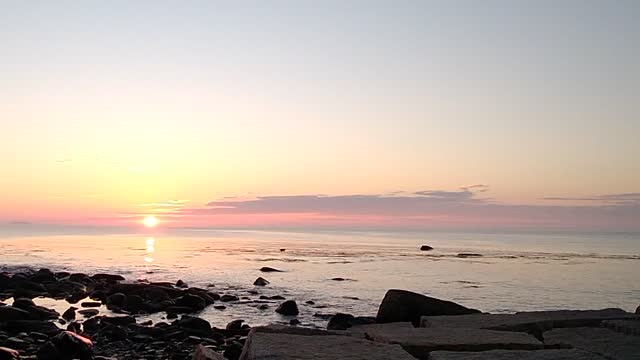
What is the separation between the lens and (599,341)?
6.91m

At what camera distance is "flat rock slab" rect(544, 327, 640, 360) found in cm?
Answer: 628

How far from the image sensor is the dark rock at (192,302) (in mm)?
20072

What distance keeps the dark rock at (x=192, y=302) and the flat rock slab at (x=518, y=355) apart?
1503cm

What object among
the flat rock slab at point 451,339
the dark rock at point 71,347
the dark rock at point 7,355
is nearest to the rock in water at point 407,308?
the flat rock slab at point 451,339

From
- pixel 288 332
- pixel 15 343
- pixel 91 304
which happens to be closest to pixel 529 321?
pixel 288 332

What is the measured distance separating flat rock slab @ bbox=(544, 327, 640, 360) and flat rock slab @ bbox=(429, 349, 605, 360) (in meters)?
0.28

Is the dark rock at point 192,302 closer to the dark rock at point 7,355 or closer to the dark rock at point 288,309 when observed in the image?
the dark rock at point 288,309

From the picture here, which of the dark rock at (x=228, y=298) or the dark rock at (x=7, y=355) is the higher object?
the dark rock at (x=7, y=355)

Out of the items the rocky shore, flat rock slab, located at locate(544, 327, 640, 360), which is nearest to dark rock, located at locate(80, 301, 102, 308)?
the rocky shore

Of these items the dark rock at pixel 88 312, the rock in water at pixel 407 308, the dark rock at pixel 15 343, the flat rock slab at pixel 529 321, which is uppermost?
the flat rock slab at pixel 529 321

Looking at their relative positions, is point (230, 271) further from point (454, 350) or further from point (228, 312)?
point (454, 350)

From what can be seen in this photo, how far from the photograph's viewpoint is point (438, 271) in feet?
119

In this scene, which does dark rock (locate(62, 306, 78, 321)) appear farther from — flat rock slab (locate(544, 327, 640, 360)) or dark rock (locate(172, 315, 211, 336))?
flat rock slab (locate(544, 327, 640, 360))

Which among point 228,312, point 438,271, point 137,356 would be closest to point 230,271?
point 438,271
